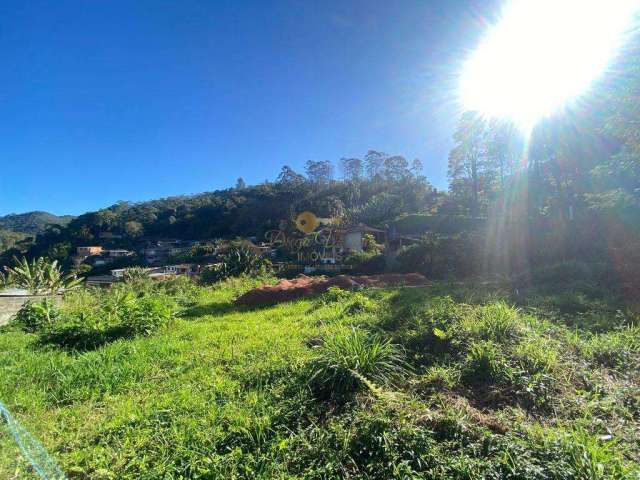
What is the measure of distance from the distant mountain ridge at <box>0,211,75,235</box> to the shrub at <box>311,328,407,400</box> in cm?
8908

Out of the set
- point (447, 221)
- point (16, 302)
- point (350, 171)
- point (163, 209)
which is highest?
point (350, 171)

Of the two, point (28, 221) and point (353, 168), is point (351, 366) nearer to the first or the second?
point (353, 168)

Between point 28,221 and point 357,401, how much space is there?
109 m

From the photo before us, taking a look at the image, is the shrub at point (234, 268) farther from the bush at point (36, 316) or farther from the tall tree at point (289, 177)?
the tall tree at point (289, 177)

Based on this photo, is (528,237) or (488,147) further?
(488,147)

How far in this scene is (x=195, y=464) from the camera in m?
1.90

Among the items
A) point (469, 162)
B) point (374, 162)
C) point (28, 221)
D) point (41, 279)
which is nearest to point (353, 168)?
point (374, 162)

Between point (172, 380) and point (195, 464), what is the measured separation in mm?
1449

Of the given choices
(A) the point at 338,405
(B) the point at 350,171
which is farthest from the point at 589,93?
(B) the point at 350,171

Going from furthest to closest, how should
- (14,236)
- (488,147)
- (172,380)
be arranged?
(14,236) < (488,147) < (172,380)

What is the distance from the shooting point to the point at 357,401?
2.41 metres

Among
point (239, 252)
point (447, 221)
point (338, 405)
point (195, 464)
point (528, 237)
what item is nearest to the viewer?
point (195, 464)

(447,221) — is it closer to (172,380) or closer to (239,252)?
(239,252)

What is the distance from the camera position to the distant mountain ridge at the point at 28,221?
72312 millimetres
